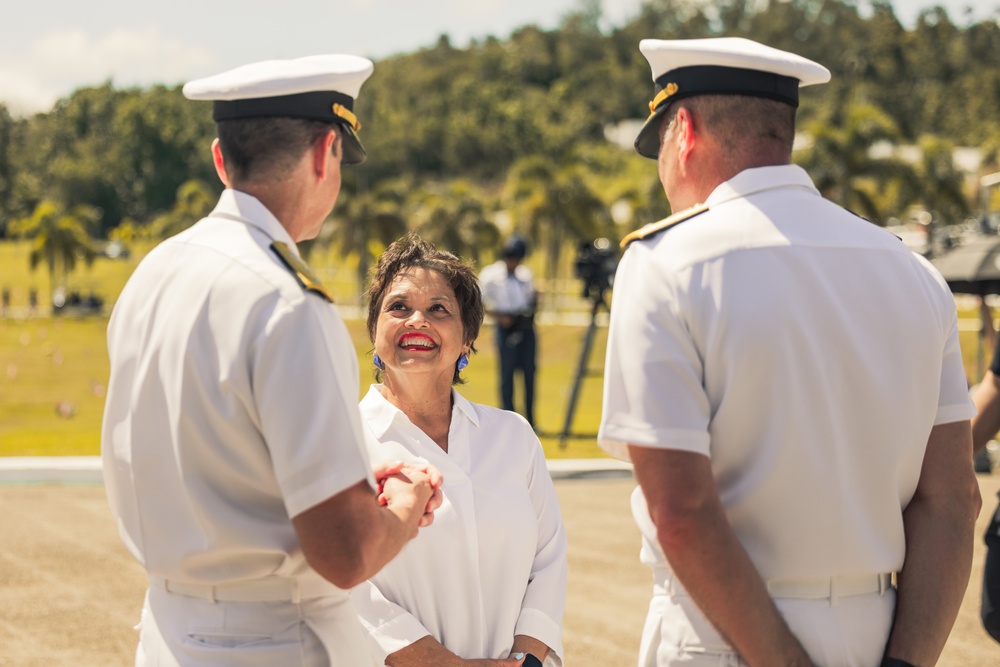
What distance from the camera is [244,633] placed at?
6.77 ft

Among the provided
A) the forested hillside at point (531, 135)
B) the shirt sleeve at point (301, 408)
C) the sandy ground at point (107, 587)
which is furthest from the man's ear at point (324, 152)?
the forested hillside at point (531, 135)

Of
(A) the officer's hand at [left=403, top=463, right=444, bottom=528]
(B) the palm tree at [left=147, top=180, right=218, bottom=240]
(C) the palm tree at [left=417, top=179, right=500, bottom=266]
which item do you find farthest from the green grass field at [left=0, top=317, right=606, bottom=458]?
(B) the palm tree at [left=147, top=180, right=218, bottom=240]

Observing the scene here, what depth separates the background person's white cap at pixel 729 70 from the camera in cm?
208

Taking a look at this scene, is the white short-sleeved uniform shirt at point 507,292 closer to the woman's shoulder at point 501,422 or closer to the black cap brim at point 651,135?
the woman's shoulder at point 501,422

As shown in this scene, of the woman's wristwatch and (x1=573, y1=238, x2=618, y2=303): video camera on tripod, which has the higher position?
the woman's wristwatch

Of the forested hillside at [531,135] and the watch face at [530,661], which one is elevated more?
the watch face at [530,661]

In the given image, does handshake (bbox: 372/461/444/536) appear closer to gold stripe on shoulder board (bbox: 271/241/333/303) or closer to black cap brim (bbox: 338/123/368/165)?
gold stripe on shoulder board (bbox: 271/241/333/303)

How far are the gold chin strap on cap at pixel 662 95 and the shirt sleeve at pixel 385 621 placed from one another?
1433mm

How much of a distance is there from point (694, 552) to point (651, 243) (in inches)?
21.7

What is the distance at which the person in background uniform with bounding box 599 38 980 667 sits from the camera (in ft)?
6.43

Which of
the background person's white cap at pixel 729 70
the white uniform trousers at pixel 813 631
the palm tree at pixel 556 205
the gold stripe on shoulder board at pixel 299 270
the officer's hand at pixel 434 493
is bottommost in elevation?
the palm tree at pixel 556 205

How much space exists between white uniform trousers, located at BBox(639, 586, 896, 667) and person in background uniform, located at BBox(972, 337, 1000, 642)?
112cm

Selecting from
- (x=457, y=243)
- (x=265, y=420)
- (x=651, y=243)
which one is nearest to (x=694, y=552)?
(x=651, y=243)

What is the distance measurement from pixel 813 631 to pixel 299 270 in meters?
1.11
